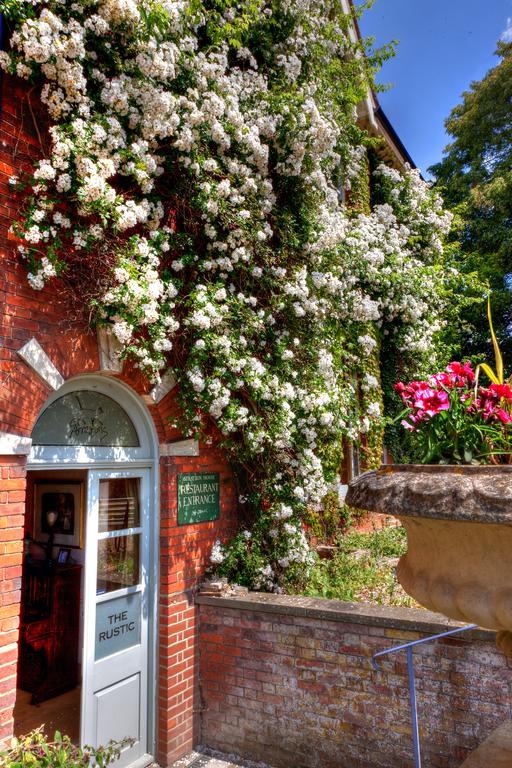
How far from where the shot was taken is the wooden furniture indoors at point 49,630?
5.69 meters

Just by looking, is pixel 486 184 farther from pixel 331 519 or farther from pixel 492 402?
pixel 492 402

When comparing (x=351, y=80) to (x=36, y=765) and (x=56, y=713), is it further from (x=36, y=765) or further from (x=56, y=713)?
(x=56, y=713)

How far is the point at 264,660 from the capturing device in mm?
4488

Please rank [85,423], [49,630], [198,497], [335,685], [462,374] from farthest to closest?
[49,630]
[198,497]
[85,423]
[335,685]
[462,374]

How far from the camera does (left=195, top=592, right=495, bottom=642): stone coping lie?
3.73 m

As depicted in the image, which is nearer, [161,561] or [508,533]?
[508,533]

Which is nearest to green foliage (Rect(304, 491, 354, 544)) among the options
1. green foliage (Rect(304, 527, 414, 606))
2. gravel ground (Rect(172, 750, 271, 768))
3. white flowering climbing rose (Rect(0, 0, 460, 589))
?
green foliage (Rect(304, 527, 414, 606))

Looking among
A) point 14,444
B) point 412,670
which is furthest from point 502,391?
point 14,444

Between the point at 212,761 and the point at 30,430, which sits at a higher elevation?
the point at 30,430

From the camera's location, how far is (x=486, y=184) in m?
16.2

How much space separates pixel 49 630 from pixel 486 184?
16.3 meters

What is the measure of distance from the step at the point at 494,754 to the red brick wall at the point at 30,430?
8.52 feet

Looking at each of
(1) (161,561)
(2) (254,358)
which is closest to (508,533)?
(2) (254,358)

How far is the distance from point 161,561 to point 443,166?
19248 mm
